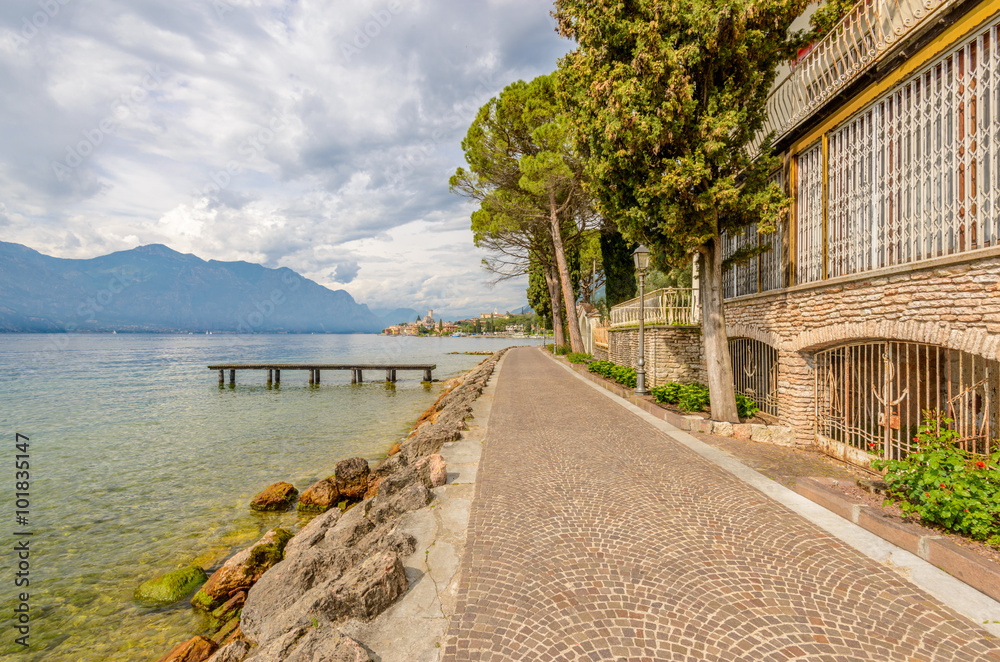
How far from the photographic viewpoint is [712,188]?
686 cm

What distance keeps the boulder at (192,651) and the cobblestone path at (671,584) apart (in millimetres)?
2547

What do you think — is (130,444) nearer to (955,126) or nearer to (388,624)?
(388,624)

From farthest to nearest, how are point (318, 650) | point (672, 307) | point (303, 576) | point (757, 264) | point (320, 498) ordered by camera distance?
1. point (672, 307)
2. point (757, 264)
3. point (320, 498)
4. point (303, 576)
5. point (318, 650)

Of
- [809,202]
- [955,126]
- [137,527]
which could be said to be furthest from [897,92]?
[137,527]

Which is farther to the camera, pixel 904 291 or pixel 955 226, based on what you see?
pixel 904 291

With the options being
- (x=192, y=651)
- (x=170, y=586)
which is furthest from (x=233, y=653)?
(x=170, y=586)

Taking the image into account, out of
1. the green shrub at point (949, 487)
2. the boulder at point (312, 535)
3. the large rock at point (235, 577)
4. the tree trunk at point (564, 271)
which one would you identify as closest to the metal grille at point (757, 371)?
the green shrub at point (949, 487)

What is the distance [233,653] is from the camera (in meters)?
3.39

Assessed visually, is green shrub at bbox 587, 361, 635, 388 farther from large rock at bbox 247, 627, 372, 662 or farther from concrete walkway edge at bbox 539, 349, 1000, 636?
large rock at bbox 247, 627, 372, 662

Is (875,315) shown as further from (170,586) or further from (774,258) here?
(170,586)

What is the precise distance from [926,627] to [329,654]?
11.6 ft

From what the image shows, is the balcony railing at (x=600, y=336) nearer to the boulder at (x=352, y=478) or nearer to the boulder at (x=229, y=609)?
the boulder at (x=352, y=478)

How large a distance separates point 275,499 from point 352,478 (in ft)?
4.35

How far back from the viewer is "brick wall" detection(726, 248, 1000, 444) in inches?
162
